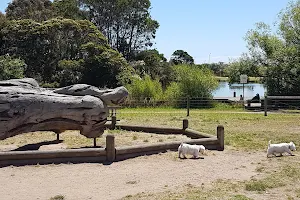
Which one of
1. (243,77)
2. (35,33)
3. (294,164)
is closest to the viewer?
(294,164)

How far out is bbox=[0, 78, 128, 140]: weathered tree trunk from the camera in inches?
375


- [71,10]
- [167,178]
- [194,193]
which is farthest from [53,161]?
[71,10]

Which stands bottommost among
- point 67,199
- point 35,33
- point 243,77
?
point 67,199

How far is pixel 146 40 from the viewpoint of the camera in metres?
52.3

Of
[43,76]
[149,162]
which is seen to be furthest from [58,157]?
[43,76]

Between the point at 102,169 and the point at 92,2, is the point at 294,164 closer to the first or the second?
the point at 102,169

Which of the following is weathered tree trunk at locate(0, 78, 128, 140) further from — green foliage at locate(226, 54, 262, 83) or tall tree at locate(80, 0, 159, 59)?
tall tree at locate(80, 0, 159, 59)

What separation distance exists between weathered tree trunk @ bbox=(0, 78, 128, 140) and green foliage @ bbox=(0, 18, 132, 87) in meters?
22.2

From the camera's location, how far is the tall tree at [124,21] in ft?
160

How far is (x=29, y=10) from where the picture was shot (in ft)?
155

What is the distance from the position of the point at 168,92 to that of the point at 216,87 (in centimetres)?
355

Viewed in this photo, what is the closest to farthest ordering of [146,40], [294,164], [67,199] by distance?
[67,199] < [294,164] < [146,40]

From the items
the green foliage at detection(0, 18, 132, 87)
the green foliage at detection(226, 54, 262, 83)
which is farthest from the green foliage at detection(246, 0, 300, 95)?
the green foliage at detection(0, 18, 132, 87)

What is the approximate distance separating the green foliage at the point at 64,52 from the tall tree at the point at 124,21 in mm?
11682
